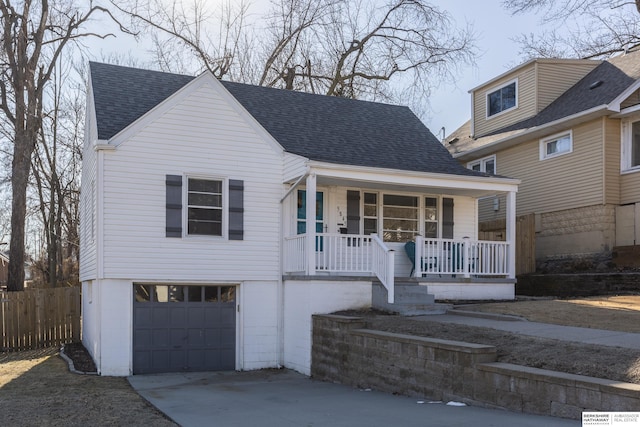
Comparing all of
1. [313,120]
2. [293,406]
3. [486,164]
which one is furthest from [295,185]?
[486,164]

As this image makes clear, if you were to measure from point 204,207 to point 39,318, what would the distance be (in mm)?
6755

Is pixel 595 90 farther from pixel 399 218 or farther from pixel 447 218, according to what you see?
pixel 399 218

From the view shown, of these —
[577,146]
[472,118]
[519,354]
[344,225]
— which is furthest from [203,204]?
[472,118]

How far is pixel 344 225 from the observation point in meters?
15.7

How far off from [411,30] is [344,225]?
655 inches

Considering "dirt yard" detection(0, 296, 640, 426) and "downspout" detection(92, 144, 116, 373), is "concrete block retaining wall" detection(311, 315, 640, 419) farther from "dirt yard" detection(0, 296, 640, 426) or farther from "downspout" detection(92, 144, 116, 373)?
"downspout" detection(92, 144, 116, 373)

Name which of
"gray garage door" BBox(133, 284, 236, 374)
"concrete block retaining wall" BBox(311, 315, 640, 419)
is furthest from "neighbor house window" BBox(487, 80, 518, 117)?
"concrete block retaining wall" BBox(311, 315, 640, 419)

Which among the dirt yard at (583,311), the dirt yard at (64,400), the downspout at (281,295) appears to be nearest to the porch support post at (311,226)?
the downspout at (281,295)

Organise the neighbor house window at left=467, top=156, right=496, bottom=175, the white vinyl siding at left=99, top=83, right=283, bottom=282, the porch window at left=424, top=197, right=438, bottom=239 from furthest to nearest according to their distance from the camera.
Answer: the neighbor house window at left=467, top=156, right=496, bottom=175
the porch window at left=424, top=197, right=438, bottom=239
the white vinyl siding at left=99, top=83, right=283, bottom=282

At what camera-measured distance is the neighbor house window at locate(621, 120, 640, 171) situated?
18.0m

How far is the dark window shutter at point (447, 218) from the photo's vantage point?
1670cm

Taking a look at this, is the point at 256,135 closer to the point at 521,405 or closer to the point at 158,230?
the point at 158,230

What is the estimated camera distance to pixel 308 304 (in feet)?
43.8

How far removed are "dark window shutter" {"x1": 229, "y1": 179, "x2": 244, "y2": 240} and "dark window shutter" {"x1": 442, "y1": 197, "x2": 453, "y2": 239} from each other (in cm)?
552
